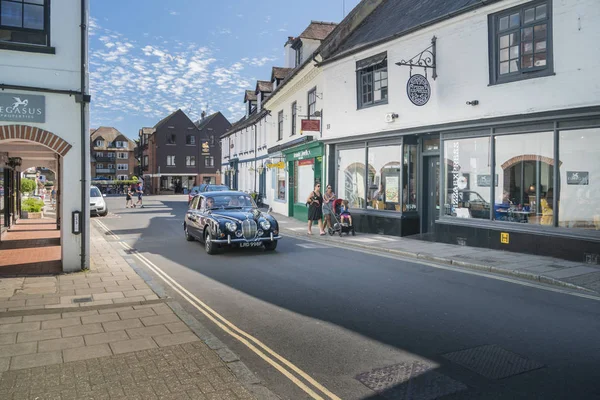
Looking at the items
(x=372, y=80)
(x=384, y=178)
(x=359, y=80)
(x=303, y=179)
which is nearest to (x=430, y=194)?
(x=384, y=178)

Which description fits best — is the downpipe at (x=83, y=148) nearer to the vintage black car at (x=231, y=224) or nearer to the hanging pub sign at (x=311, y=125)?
the vintage black car at (x=231, y=224)

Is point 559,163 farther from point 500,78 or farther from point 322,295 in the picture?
point 322,295

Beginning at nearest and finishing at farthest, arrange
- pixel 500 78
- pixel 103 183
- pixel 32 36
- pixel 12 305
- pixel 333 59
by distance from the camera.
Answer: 1. pixel 12 305
2. pixel 32 36
3. pixel 500 78
4. pixel 333 59
5. pixel 103 183

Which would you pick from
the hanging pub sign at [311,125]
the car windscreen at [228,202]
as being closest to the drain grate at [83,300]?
the car windscreen at [228,202]

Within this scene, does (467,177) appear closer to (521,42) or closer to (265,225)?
(521,42)

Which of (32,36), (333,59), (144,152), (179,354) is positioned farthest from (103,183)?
(179,354)

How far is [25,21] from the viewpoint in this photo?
334 inches

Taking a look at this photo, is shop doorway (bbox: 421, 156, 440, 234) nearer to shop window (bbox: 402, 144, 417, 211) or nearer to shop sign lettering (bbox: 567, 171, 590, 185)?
shop window (bbox: 402, 144, 417, 211)

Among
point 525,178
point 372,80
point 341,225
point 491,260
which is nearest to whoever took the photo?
point 491,260

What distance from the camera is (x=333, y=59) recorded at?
17.3m

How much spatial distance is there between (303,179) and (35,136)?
47.6 ft

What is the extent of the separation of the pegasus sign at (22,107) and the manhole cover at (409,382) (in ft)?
24.9

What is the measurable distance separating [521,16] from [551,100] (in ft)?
7.41

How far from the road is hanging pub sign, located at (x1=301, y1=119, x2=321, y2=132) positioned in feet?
30.6
